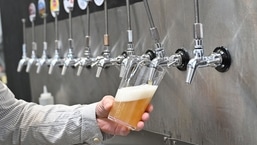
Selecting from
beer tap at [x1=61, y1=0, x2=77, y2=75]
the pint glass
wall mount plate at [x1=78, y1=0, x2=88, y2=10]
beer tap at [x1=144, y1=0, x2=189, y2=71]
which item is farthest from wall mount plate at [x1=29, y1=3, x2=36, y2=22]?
the pint glass

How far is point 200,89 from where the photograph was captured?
1056 millimetres

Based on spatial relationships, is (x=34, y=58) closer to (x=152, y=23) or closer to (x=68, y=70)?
(x=68, y=70)

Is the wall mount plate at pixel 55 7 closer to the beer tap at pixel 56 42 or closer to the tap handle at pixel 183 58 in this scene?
the beer tap at pixel 56 42

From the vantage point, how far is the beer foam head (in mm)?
840

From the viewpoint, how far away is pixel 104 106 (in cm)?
97

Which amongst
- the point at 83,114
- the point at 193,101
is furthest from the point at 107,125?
the point at 193,101

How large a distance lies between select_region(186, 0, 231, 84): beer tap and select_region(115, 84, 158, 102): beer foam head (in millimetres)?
96

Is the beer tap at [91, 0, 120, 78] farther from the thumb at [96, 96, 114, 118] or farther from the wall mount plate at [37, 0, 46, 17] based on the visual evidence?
the wall mount plate at [37, 0, 46, 17]

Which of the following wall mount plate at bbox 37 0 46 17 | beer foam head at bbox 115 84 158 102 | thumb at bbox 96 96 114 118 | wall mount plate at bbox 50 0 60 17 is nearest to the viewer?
beer foam head at bbox 115 84 158 102

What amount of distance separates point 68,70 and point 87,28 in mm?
270

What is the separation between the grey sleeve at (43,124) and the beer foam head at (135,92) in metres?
0.21

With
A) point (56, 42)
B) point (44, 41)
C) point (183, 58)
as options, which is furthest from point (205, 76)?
point (44, 41)

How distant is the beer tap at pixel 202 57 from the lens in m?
0.90

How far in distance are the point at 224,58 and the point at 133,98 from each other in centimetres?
25
